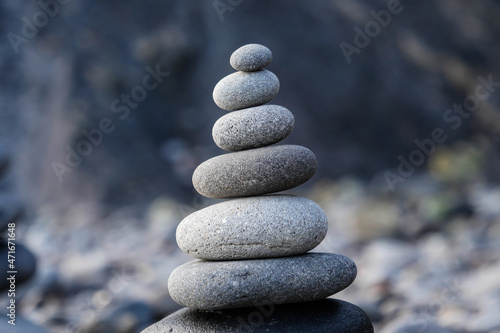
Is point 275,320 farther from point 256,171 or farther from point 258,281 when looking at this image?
point 256,171

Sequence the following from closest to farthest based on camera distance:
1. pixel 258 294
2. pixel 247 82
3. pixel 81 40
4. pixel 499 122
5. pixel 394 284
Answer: pixel 258 294 < pixel 247 82 < pixel 394 284 < pixel 499 122 < pixel 81 40

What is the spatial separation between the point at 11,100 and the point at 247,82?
14.3 metres

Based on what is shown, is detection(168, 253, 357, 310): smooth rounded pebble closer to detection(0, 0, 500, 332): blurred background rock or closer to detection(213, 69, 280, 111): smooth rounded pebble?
detection(213, 69, 280, 111): smooth rounded pebble

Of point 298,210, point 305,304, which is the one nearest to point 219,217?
point 298,210

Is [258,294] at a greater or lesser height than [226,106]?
lesser

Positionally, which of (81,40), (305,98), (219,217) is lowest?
(219,217)

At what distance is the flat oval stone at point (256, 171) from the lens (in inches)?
145

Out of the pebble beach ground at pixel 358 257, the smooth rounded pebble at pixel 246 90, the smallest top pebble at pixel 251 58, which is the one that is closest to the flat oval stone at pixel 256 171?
the smooth rounded pebble at pixel 246 90

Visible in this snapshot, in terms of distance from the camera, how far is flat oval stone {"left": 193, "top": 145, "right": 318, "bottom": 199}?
3.68 meters

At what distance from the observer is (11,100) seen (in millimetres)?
16188

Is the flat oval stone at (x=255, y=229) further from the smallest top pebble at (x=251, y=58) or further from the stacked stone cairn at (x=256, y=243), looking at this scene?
the smallest top pebble at (x=251, y=58)

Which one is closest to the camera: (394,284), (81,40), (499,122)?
(394,284)

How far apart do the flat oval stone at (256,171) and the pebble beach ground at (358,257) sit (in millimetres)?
1833

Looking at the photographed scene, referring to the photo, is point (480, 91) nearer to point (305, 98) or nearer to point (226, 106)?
point (305, 98)
